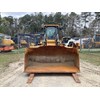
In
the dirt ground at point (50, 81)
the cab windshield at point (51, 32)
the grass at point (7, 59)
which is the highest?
the cab windshield at point (51, 32)

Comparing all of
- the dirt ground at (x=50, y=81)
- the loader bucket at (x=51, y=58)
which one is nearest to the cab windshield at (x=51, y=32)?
the loader bucket at (x=51, y=58)

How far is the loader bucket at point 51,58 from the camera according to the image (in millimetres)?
6828

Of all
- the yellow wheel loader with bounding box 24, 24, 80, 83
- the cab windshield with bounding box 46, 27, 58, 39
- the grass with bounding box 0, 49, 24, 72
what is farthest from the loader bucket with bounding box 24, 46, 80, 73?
the cab windshield with bounding box 46, 27, 58, 39

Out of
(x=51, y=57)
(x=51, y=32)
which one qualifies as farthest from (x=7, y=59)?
(x=51, y=57)

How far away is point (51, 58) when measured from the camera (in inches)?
278

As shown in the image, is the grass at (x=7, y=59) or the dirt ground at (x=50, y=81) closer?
the dirt ground at (x=50, y=81)

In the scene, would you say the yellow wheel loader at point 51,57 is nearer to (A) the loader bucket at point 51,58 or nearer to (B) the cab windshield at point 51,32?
(A) the loader bucket at point 51,58

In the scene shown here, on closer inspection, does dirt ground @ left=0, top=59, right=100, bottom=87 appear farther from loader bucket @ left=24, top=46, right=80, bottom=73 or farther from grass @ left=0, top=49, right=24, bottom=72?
grass @ left=0, top=49, right=24, bottom=72

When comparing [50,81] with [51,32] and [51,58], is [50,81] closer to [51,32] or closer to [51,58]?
[51,58]

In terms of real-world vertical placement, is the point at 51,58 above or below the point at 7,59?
above

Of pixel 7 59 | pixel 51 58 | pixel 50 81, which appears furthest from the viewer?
pixel 7 59

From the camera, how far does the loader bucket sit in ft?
22.4
